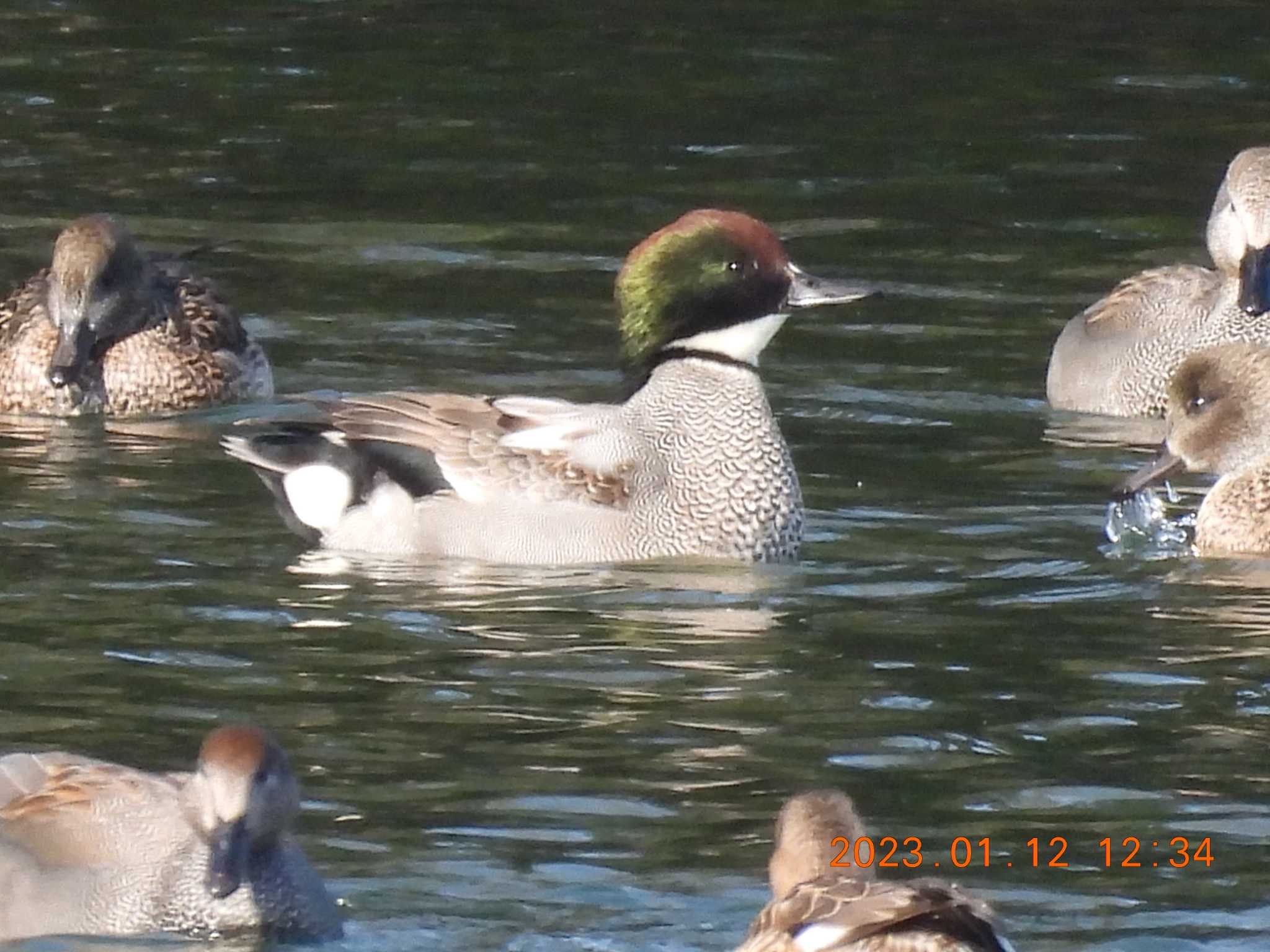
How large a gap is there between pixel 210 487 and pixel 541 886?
4796 mm

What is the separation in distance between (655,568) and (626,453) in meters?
0.37

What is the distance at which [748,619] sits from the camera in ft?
35.2

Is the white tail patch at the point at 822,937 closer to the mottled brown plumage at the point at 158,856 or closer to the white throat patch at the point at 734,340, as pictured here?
the mottled brown plumage at the point at 158,856

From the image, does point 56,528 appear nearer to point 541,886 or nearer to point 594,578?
point 594,578

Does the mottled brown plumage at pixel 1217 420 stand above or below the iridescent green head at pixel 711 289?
below

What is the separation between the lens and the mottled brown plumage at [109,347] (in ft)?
47.2

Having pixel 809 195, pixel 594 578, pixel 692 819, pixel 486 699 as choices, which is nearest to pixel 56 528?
pixel 594 578

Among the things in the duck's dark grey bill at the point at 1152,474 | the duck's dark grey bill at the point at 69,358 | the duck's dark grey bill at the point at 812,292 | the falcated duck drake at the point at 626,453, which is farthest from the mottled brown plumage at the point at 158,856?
the duck's dark grey bill at the point at 69,358

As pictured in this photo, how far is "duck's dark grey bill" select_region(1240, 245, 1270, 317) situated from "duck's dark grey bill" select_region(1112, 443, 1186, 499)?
2246mm

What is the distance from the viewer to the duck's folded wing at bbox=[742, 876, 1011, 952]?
249 inches
